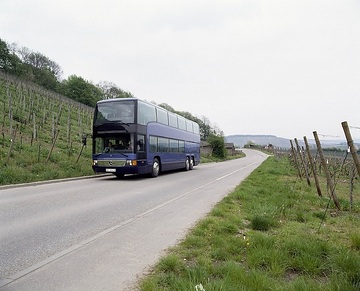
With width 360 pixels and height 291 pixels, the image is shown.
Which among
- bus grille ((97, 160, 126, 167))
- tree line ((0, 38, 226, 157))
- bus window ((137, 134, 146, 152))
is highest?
tree line ((0, 38, 226, 157))

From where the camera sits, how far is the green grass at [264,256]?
311 cm

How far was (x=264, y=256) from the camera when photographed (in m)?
3.83

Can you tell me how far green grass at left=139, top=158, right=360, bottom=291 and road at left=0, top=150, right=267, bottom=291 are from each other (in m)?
0.41

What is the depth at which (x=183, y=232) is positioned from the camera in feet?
17.7

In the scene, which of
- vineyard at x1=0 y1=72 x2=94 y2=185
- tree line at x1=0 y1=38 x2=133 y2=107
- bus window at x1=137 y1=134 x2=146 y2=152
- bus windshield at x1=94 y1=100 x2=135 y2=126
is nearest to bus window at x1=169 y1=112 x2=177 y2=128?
bus window at x1=137 y1=134 x2=146 y2=152

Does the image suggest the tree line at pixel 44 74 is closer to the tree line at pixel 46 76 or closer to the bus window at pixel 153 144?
the tree line at pixel 46 76

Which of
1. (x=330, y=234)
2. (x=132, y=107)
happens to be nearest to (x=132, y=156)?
(x=132, y=107)

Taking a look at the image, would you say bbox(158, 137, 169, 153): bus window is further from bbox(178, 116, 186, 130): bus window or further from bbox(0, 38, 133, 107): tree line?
bbox(0, 38, 133, 107): tree line

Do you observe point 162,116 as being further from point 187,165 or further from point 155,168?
point 187,165

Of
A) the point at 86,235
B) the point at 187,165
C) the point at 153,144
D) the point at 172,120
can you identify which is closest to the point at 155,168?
the point at 153,144

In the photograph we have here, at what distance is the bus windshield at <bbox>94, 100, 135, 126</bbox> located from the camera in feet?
46.6

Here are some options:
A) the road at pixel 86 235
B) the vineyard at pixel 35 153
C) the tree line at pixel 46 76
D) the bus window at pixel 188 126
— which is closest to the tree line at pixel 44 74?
the tree line at pixel 46 76

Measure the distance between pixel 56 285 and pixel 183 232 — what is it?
2.57 m

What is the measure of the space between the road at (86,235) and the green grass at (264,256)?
41 cm
